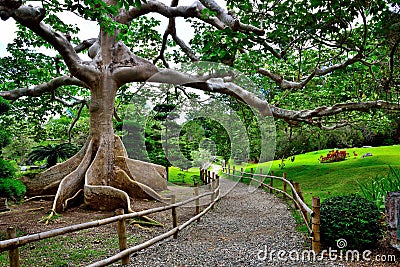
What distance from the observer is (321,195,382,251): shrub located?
16.3 ft

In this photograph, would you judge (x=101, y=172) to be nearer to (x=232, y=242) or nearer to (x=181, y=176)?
(x=232, y=242)

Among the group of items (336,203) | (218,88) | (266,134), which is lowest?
(336,203)

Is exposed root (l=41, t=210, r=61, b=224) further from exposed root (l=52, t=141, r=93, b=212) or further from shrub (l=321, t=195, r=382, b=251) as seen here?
shrub (l=321, t=195, r=382, b=251)

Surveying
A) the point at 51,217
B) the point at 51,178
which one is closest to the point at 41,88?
the point at 51,178

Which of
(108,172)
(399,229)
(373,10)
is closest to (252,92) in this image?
(108,172)

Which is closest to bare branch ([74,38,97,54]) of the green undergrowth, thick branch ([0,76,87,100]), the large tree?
the large tree

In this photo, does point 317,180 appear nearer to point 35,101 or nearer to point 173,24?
point 173,24

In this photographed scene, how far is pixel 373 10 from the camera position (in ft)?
16.7

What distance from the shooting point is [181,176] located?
17.8 meters

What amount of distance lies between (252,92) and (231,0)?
4880 millimetres

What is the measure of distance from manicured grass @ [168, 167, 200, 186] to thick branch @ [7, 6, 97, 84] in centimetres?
910

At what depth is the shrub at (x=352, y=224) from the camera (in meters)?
4.96

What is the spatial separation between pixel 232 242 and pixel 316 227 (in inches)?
58.9

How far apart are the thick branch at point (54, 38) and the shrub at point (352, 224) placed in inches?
235
